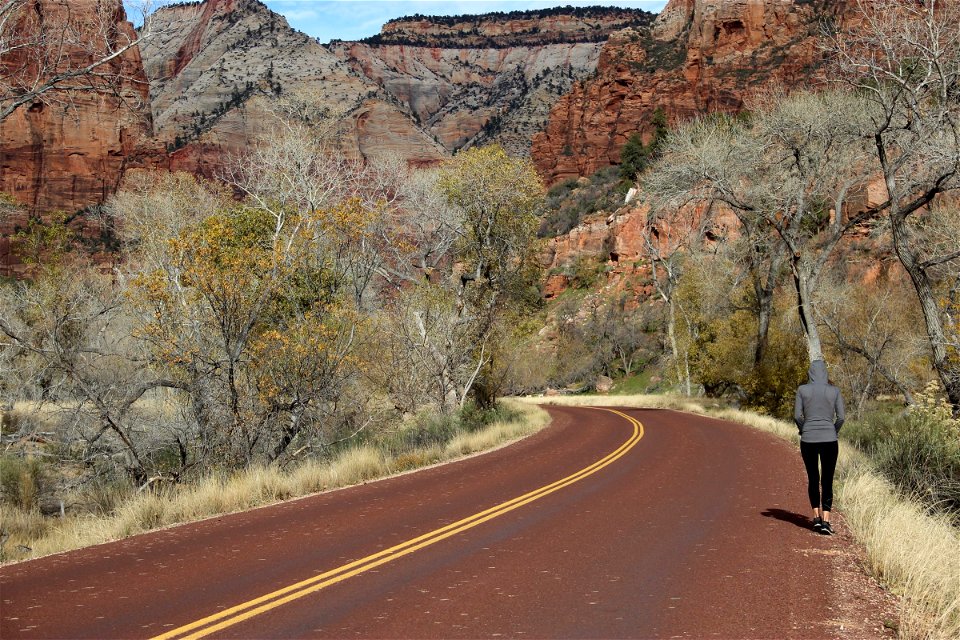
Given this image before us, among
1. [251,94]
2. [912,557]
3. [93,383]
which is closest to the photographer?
[912,557]

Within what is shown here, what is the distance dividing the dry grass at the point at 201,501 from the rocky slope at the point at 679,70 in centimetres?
6905

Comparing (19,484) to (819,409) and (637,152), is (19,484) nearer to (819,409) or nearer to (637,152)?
(819,409)

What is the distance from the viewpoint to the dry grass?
8.74 meters

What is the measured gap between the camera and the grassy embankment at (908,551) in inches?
200

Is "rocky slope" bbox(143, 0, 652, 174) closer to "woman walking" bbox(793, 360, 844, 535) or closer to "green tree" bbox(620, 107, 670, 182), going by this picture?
"woman walking" bbox(793, 360, 844, 535)

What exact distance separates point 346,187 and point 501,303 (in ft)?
21.1

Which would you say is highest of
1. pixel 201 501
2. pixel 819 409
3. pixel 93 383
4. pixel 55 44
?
pixel 55 44

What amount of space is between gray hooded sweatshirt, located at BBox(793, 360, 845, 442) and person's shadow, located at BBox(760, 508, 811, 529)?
115 cm

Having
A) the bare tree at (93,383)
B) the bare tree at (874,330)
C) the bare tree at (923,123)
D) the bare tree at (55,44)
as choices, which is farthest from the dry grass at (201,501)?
the bare tree at (874,330)

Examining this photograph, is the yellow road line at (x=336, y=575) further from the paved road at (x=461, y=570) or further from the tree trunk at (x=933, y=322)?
the tree trunk at (x=933, y=322)

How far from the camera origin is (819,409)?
8.37m

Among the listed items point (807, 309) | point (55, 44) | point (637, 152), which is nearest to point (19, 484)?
point (55, 44)

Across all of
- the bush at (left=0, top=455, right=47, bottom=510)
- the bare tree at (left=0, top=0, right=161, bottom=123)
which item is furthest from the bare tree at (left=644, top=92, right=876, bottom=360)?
the bush at (left=0, top=455, right=47, bottom=510)

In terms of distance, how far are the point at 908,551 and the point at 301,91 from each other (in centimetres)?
2787
